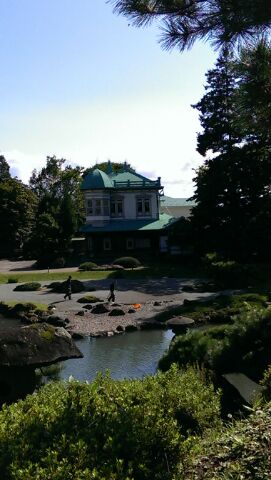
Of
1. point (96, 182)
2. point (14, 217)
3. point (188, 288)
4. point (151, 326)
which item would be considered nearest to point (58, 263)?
point (96, 182)

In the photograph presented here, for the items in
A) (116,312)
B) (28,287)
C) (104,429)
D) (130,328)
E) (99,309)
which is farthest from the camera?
(28,287)

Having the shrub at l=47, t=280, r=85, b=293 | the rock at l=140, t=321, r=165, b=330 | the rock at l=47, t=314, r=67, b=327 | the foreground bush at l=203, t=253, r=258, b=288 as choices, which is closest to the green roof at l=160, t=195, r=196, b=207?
the foreground bush at l=203, t=253, r=258, b=288

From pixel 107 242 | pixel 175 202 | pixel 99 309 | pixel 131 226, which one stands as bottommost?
pixel 99 309

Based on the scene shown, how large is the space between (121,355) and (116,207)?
4136cm

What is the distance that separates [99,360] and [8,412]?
50.6 ft

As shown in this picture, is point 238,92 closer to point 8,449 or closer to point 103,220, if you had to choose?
point 8,449

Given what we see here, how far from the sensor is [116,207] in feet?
204

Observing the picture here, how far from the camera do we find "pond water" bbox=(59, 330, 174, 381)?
59.5 ft

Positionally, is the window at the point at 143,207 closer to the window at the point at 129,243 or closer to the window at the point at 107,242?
the window at the point at 129,243

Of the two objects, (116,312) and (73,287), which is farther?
(73,287)

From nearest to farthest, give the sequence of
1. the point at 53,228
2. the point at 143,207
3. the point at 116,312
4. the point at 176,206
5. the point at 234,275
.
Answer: the point at 116,312 → the point at 234,275 → the point at 53,228 → the point at 143,207 → the point at 176,206

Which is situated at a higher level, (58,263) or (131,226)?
(131,226)

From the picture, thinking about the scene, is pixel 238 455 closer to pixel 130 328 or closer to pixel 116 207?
pixel 130 328

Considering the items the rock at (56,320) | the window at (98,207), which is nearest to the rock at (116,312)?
the rock at (56,320)
